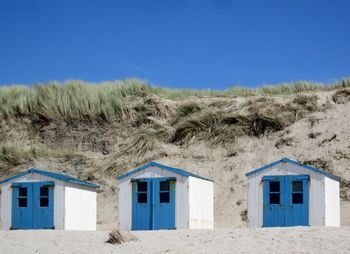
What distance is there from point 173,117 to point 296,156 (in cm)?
810

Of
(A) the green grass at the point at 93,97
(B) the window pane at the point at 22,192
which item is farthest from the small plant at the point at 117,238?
(A) the green grass at the point at 93,97

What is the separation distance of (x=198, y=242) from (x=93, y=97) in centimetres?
2356

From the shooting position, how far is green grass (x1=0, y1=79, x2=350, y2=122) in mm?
46906

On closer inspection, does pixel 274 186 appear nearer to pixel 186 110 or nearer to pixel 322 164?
pixel 322 164

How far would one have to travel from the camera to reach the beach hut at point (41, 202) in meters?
31.6

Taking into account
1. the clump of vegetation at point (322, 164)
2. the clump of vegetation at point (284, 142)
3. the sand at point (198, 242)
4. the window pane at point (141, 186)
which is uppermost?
the clump of vegetation at point (284, 142)

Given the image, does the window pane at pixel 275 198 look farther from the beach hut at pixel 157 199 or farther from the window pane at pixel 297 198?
the beach hut at pixel 157 199

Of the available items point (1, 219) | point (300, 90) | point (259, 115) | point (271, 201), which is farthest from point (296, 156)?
point (1, 219)

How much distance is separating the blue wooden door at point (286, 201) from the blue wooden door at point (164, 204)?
131 inches

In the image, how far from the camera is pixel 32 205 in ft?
105

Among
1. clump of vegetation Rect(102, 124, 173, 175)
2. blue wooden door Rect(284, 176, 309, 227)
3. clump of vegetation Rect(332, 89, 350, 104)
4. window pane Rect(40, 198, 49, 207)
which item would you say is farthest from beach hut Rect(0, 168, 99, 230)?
clump of vegetation Rect(332, 89, 350, 104)

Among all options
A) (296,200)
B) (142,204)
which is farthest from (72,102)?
(296,200)

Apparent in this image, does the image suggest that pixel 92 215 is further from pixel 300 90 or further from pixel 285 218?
pixel 300 90

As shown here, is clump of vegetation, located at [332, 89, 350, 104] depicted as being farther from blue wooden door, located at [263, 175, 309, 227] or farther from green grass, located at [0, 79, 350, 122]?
blue wooden door, located at [263, 175, 309, 227]
